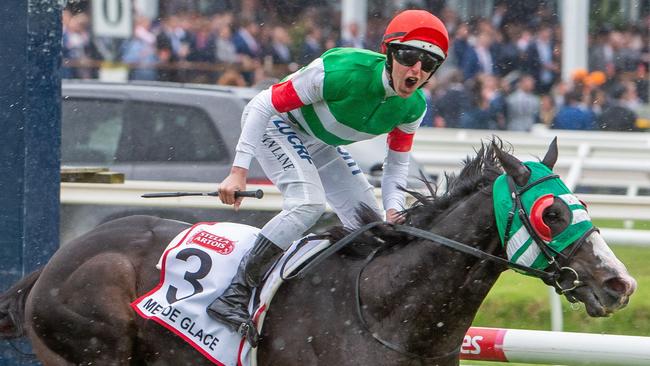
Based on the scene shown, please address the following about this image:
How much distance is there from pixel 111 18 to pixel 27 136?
27.0 feet

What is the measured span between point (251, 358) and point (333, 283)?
1.42 ft

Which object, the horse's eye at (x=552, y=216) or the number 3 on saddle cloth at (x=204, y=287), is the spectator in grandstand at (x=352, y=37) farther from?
the horse's eye at (x=552, y=216)

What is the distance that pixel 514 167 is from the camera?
4387 millimetres

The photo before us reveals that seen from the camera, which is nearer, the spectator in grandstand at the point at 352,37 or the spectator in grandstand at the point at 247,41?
the spectator in grandstand at the point at 247,41

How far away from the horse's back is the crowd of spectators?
11.0 metres

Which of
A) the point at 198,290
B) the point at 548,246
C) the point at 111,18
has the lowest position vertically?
the point at 111,18

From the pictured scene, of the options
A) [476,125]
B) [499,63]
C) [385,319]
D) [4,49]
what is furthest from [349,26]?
[385,319]

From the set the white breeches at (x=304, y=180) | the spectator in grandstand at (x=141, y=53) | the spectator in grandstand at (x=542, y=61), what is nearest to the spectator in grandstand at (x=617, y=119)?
the spectator in grandstand at (x=542, y=61)

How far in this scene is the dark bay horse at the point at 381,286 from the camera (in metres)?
4.26

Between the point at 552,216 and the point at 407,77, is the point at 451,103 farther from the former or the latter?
the point at 552,216

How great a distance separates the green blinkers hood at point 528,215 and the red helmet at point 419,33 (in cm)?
60

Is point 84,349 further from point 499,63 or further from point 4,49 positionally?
point 499,63

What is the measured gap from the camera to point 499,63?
18.3 meters

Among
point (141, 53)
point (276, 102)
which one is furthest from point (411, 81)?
point (141, 53)
